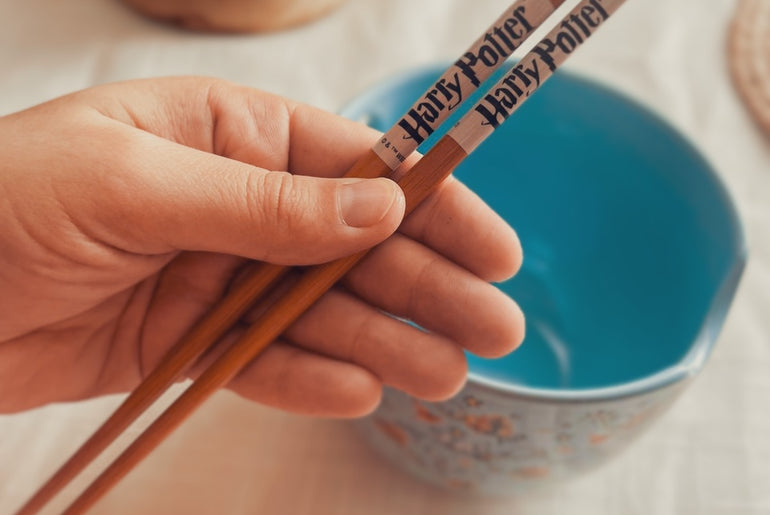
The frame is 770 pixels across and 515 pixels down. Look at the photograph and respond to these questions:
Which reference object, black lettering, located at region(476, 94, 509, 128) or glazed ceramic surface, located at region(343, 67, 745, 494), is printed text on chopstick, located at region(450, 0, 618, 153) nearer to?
black lettering, located at region(476, 94, 509, 128)

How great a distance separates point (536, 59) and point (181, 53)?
1.71 feet

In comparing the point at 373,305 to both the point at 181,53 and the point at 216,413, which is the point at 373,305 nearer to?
the point at 216,413

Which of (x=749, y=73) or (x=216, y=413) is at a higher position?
(x=216, y=413)

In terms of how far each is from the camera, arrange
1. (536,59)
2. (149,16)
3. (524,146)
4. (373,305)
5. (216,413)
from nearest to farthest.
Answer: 1. (536,59)
2. (373,305)
3. (216,413)
4. (524,146)
5. (149,16)

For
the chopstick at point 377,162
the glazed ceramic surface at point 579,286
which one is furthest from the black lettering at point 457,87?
the glazed ceramic surface at point 579,286

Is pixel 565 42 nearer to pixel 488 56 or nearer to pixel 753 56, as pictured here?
pixel 488 56

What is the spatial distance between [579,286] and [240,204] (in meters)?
0.42

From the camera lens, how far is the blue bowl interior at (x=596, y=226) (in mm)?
587

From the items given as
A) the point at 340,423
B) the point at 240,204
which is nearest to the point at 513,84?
the point at 240,204

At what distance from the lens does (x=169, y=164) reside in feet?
1.30

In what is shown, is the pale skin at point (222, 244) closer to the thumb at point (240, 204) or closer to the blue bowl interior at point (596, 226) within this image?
the thumb at point (240, 204)

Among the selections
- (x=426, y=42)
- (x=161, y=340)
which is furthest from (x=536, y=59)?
(x=426, y=42)

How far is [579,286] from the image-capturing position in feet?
2.35

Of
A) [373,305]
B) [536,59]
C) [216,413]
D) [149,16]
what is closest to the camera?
[536,59]
